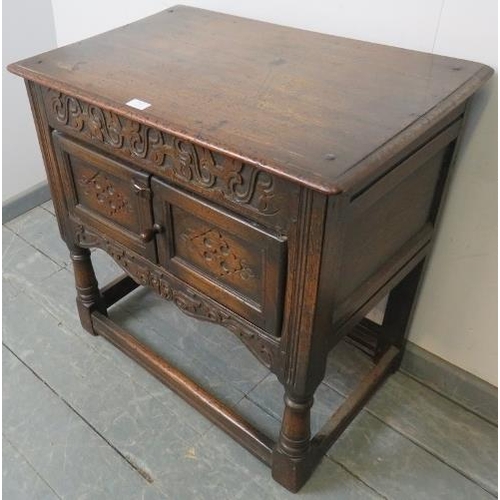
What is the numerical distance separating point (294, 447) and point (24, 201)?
1363 millimetres

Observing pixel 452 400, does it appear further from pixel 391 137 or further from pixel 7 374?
pixel 7 374

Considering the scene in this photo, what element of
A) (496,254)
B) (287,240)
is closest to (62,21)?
(287,240)

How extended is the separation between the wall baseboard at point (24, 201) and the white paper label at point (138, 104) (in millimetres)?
1220

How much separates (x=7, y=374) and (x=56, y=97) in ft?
2.44

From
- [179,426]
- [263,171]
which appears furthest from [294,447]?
[263,171]

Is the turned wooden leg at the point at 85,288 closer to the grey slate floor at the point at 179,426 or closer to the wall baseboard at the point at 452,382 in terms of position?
A: the grey slate floor at the point at 179,426

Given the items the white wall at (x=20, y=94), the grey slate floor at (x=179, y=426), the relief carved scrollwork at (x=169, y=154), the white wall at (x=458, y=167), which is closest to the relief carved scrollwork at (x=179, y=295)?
the relief carved scrollwork at (x=169, y=154)

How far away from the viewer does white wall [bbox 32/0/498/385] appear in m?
0.97

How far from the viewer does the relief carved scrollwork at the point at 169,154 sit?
0.79m

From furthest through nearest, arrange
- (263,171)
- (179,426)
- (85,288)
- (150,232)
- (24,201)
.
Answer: (24,201) → (85,288) → (179,426) → (150,232) → (263,171)

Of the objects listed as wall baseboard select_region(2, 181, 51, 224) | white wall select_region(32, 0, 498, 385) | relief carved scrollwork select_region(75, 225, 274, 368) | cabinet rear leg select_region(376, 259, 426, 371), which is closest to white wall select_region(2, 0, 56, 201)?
wall baseboard select_region(2, 181, 51, 224)

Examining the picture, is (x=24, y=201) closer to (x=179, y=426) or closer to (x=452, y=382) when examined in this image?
(x=179, y=426)

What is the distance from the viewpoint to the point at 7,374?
140cm

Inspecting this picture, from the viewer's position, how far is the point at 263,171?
752 millimetres
